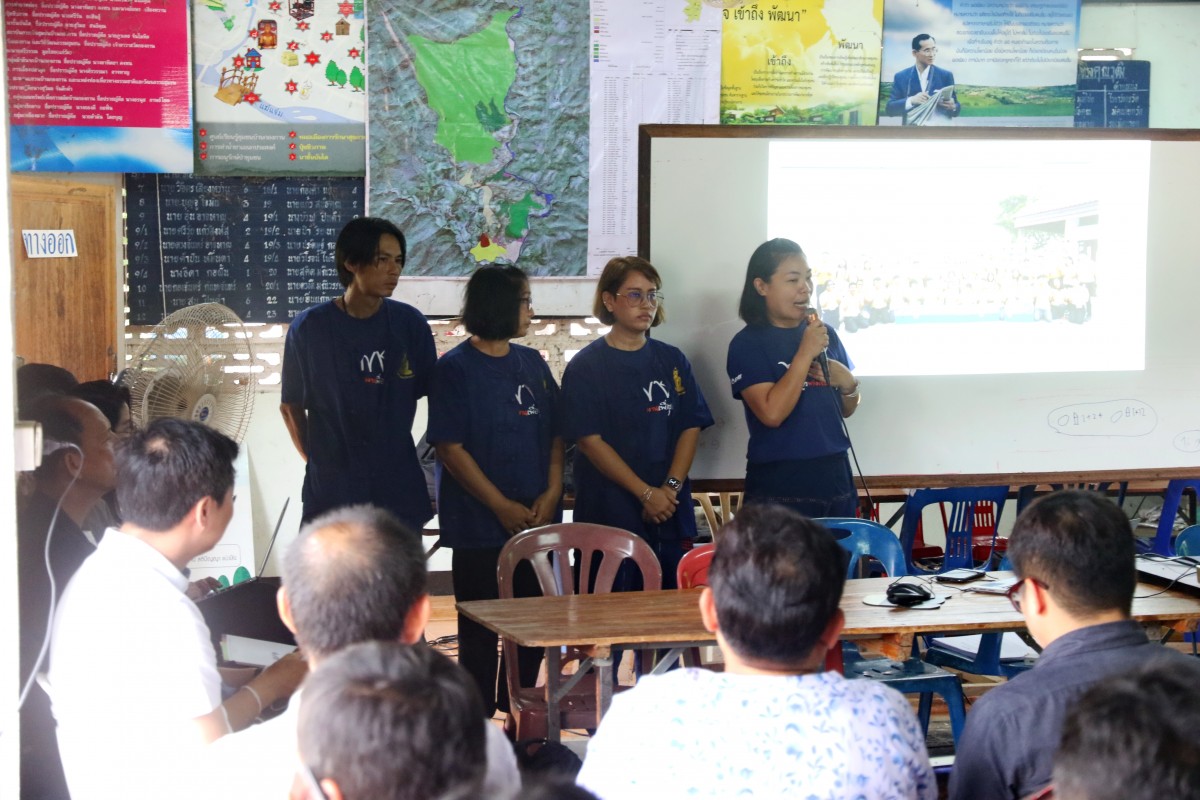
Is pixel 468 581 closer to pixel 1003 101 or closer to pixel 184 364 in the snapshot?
pixel 184 364

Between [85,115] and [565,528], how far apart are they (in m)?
2.73

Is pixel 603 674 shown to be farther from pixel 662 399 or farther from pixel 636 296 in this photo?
pixel 636 296

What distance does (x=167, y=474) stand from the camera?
6.27 ft

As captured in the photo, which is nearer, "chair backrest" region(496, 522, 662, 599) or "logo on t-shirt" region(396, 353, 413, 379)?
"chair backrest" region(496, 522, 662, 599)

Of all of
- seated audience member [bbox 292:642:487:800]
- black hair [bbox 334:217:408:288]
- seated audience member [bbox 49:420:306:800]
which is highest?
black hair [bbox 334:217:408:288]

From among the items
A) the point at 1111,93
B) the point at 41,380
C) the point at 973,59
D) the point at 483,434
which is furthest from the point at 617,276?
the point at 1111,93

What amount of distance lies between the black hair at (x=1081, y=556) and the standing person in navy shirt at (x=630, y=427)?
6.11 feet

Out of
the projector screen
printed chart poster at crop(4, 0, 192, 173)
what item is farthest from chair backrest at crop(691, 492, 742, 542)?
printed chart poster at crop(4, 0, 192, 173)

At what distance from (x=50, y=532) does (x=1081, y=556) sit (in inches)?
67.8

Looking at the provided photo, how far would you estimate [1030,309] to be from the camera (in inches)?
168

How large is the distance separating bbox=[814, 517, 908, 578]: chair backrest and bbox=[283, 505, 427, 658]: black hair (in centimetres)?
203

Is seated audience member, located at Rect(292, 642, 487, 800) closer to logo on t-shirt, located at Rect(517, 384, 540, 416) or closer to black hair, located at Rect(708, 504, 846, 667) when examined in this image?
black hair, located at Rect(708, 504, 846, 667)

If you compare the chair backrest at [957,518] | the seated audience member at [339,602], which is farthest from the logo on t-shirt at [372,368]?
the seated audience member at [339,602]

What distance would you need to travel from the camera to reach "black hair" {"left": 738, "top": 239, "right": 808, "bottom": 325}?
3854 mm
